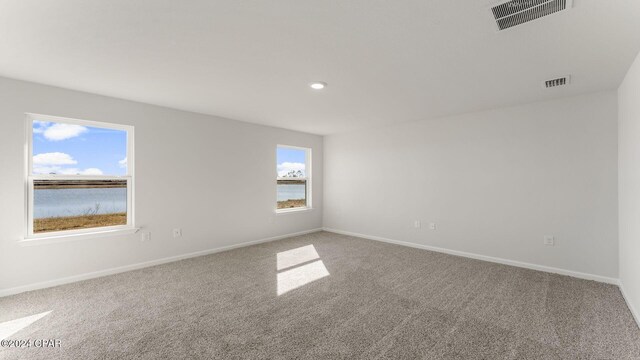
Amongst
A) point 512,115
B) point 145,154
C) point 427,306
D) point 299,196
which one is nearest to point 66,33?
point 145,154

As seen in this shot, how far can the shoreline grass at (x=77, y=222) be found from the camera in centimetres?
316

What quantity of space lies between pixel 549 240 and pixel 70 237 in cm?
604

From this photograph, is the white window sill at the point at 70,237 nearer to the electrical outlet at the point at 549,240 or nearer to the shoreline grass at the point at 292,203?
the shoreline grass at the point at 292,203

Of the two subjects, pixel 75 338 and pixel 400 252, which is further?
pixel 400 252

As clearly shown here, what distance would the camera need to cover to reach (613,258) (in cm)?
315

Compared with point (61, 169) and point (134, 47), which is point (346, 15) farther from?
point (61, 169)

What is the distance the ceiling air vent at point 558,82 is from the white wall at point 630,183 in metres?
0.44

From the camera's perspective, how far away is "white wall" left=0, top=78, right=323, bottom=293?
9.56 ft

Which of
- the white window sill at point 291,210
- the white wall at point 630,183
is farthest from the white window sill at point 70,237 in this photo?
the white wall at point 630,183

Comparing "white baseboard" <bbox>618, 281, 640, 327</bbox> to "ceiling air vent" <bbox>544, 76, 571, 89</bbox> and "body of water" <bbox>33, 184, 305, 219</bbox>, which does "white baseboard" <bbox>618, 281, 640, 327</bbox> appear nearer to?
"ceiling air vent" <bbox>544, 76, 571, 89</bbox>

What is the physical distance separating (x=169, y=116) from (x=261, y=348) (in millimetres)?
3495

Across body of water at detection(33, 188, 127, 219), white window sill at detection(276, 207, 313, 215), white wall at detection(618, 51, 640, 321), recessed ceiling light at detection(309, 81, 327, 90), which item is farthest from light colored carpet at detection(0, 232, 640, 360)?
recessed ceiling light at detection(309, 81, 327, 90)

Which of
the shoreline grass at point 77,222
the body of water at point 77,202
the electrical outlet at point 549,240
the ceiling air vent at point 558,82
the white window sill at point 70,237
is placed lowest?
the electrical outlet at point 549,240

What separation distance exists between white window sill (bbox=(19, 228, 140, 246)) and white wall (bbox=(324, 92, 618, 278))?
409 cm
